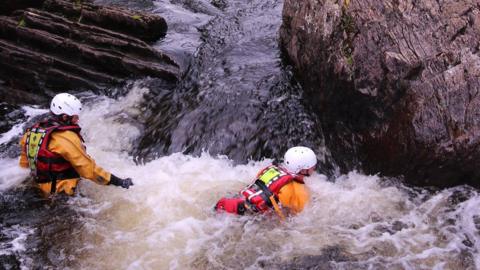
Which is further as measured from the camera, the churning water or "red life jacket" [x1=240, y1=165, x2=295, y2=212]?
"red life jacket" [x1=240, y1=165, x2=295, y2=212]

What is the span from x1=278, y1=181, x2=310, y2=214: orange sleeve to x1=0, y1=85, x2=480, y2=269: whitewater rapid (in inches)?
7.2

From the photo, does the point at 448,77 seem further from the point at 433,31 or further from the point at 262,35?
the point at 262,35

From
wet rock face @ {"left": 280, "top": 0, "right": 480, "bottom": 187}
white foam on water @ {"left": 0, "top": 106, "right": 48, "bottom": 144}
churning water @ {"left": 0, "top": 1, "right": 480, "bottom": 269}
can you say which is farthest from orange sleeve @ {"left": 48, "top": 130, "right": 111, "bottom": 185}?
wet rock face @ {"left": 280, "top": 0, "right": 480, "bottom": 187}

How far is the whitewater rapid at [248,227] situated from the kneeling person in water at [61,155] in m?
0.34

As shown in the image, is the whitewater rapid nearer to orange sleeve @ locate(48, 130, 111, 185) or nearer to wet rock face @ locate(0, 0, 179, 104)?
orange sleeve @ locate(48, 130, 111, 185)

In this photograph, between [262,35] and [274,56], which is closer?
[274,56]

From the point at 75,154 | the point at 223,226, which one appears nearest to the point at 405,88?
the point at 223,226

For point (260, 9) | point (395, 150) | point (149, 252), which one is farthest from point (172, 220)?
point (260, 9)

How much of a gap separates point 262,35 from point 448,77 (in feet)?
19.4

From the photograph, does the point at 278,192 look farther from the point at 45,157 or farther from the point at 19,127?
the point at 19,127

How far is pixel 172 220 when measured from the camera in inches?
265

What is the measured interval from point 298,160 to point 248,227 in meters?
1.12

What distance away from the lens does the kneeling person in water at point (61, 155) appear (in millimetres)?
6738

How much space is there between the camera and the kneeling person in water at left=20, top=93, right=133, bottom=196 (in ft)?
22.1
